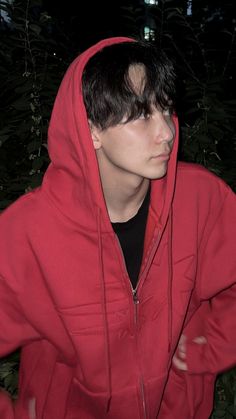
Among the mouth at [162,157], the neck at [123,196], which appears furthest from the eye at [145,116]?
the neck at [123,196]

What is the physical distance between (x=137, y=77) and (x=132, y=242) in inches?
21.6

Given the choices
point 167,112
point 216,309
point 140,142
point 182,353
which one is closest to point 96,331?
point 182,353

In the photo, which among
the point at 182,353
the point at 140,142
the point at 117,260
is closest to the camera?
Result: the point at 140,142

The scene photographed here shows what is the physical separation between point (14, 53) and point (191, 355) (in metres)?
2.33

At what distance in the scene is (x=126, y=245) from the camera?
140 centimetres

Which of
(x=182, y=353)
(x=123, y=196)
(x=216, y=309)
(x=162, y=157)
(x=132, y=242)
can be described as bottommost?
(x=182, y=353)

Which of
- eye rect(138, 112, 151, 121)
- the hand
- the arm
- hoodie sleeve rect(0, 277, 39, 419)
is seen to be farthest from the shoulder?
the hand

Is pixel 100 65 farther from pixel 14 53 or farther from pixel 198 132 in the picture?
pixel 14 53

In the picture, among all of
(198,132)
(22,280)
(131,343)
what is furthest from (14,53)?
(131,343)

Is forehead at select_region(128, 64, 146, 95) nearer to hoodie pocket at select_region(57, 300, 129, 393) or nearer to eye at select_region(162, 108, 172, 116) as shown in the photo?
eye at select_region(162, 108, 172, 116)

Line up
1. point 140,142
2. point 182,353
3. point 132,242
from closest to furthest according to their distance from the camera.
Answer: point 140,142
point 132,242
point 182,353

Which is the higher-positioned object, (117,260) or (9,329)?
Answer: (117,260)

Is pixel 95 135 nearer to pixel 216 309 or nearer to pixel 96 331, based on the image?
pixel 96 331

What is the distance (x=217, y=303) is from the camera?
1.55 meters
